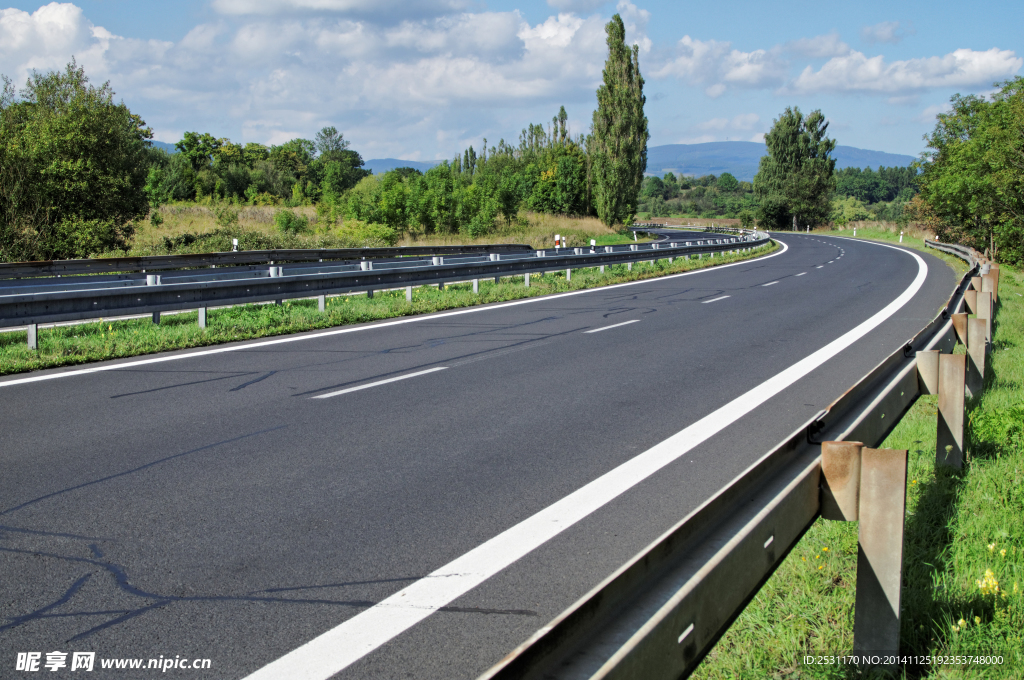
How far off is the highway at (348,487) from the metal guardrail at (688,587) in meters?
1.31

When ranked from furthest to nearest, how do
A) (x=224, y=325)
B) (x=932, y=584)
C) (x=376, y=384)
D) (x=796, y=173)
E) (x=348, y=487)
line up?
(x=796, y=173), (x=224, y=325), (x=376, y=384), (x=348, y=487), (x=932, y=584)

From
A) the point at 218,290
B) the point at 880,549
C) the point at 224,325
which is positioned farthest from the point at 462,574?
the point at 218,290

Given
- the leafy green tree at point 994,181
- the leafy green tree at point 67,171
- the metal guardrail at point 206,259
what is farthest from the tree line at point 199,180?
the leafy green tree at point 994,181

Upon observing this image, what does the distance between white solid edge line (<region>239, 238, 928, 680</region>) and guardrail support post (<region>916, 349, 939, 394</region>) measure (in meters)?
1.85

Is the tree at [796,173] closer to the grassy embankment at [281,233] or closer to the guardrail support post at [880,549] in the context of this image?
the grassy embankment at [281,233]

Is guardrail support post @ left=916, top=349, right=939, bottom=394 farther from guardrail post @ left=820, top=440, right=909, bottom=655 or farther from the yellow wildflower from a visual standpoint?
guardrail post @ left=820, top=440, right=909, bottom=655

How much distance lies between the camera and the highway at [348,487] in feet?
11.3

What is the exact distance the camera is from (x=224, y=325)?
1318 cm

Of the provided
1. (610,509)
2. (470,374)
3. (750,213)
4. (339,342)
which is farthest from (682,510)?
(750,213)

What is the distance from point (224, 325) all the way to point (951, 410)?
11.2m

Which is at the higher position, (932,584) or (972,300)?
(972,300)

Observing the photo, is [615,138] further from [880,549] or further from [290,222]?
[880,549]

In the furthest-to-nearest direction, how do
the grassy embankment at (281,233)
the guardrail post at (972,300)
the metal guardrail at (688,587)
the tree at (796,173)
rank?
the tree at (796,173) → the grassy embankment at (281,233) → the guardrail post at (972,300) → the metal guardrail at (688,587)

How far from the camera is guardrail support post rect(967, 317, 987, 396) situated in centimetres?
686
